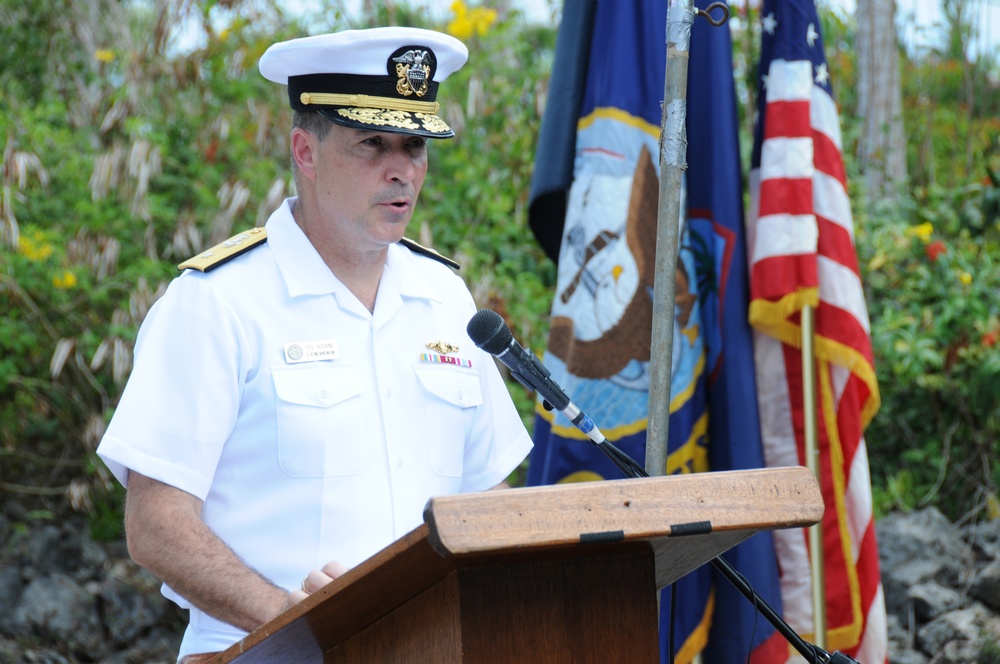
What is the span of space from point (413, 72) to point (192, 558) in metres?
1.04

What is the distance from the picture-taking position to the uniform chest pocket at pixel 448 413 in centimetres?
223

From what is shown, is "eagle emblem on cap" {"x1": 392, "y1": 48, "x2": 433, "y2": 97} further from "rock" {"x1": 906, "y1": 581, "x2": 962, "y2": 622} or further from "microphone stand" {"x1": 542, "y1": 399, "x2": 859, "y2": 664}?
"rock" {"x1": 906, "y1": 581, "x2": 962, "y2": 622}

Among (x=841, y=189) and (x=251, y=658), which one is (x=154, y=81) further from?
(x=251, y=658)

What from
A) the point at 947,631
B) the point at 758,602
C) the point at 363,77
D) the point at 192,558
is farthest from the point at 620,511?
the point at 947,631

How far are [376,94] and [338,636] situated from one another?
3.54 ft

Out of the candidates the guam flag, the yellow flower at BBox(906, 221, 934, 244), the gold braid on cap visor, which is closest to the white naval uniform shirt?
the gold braid on cap visor

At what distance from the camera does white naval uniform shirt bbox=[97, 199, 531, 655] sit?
196 cm

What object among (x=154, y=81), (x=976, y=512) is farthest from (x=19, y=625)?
(x=976, y=512)

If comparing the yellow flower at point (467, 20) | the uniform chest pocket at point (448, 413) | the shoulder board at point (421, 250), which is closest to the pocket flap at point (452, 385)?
the uniform chest pocket at point (448, 413)

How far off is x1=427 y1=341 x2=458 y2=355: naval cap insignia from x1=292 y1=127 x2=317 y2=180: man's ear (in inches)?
16.2

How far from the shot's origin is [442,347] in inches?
92.8

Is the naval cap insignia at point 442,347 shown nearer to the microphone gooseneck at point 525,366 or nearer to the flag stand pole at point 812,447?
the microphone gooseneck at point 525,366

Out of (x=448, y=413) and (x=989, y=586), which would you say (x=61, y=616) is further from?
(x=989, y=586)

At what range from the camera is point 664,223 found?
7.25ft
